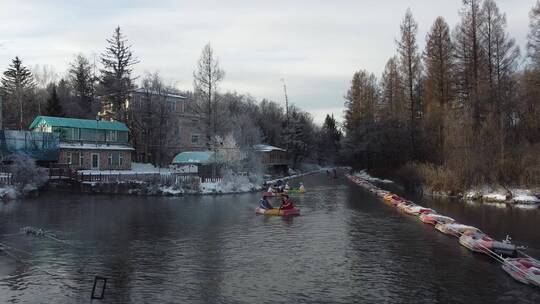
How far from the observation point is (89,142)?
209 feet

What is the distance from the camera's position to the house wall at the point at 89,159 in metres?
59.2

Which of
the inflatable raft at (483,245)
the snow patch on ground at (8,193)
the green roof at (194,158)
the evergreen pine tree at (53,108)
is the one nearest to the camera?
the inflatable raft at (483,245)

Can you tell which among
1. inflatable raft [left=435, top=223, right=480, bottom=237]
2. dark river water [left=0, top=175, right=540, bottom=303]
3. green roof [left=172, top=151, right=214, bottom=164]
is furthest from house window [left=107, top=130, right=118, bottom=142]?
inflatable raft [left=435, top=223, right=480, bottom=237]

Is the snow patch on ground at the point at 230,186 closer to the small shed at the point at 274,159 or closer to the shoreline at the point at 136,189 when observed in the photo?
the shoreline at the point at 136,189

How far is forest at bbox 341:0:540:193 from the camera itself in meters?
42.9

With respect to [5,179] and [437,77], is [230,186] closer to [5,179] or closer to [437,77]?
[5,179]

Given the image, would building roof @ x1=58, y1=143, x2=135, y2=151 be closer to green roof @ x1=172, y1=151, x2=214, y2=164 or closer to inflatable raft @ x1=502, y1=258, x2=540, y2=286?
green roof @ x1=172, y1=151, x2=214, y2=164

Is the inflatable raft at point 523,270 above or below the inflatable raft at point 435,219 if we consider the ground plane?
below

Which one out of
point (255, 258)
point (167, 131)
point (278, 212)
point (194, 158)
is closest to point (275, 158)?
point (167, 131)

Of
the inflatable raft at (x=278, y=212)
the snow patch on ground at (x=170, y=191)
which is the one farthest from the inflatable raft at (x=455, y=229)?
the snow patch on ground at (x=170, y=191)

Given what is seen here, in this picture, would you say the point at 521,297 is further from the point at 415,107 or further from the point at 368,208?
the point at 415,107

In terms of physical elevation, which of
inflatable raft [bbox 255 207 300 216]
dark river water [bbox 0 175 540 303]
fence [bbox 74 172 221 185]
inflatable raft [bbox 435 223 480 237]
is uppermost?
fence [bbox 74 172 221 185]

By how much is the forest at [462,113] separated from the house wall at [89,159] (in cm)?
3346

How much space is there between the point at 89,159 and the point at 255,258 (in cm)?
4788
